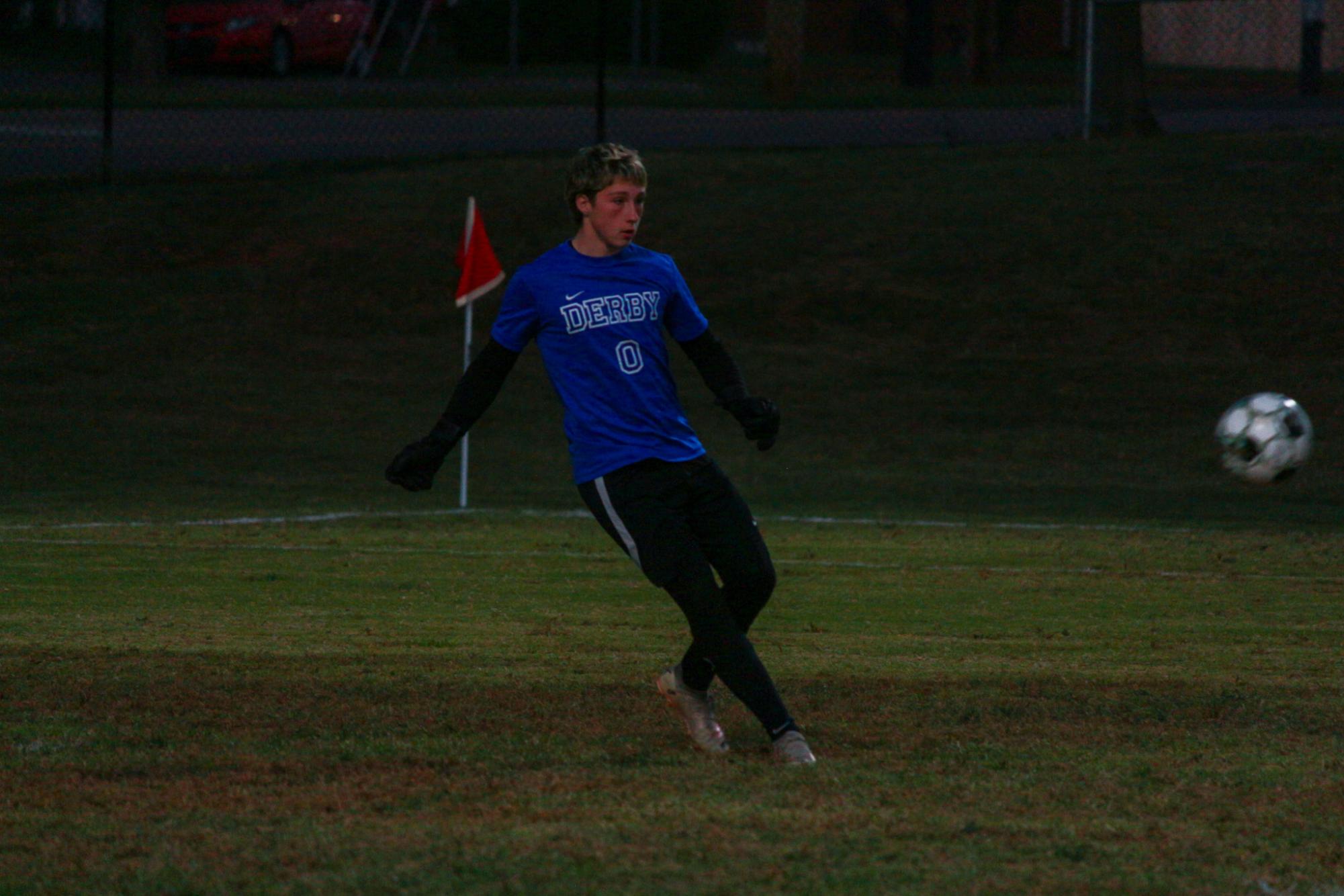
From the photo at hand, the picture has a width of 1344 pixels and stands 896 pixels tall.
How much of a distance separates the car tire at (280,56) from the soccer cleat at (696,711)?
32188 mm

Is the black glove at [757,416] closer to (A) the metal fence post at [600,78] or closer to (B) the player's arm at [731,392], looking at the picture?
(B) the player's arm at [731,392]

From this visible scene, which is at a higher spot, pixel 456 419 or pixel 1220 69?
pixel 1220 69

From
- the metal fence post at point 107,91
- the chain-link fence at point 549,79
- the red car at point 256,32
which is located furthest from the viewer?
the red car at point 256,32

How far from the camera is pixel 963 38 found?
51.8 meters

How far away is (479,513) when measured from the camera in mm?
15078

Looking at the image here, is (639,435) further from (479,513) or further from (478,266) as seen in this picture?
(478,266)

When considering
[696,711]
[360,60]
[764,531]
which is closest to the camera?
[696,711]

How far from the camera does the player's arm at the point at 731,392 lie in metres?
6.46

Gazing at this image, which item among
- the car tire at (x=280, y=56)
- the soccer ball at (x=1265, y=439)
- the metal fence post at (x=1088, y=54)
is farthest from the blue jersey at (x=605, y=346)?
the car tire at (x=280, y=56)

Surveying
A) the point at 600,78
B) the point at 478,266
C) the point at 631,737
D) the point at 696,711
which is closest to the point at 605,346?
the point at 696,711

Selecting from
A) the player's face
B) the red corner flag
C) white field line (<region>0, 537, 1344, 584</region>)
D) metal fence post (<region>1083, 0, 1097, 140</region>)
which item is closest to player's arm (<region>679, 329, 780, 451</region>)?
the player's face

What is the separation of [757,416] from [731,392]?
14 centimetres

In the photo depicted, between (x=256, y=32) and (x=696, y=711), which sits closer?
(x=696, y=711)

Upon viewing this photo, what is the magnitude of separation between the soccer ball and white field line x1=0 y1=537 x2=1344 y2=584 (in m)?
0.96
